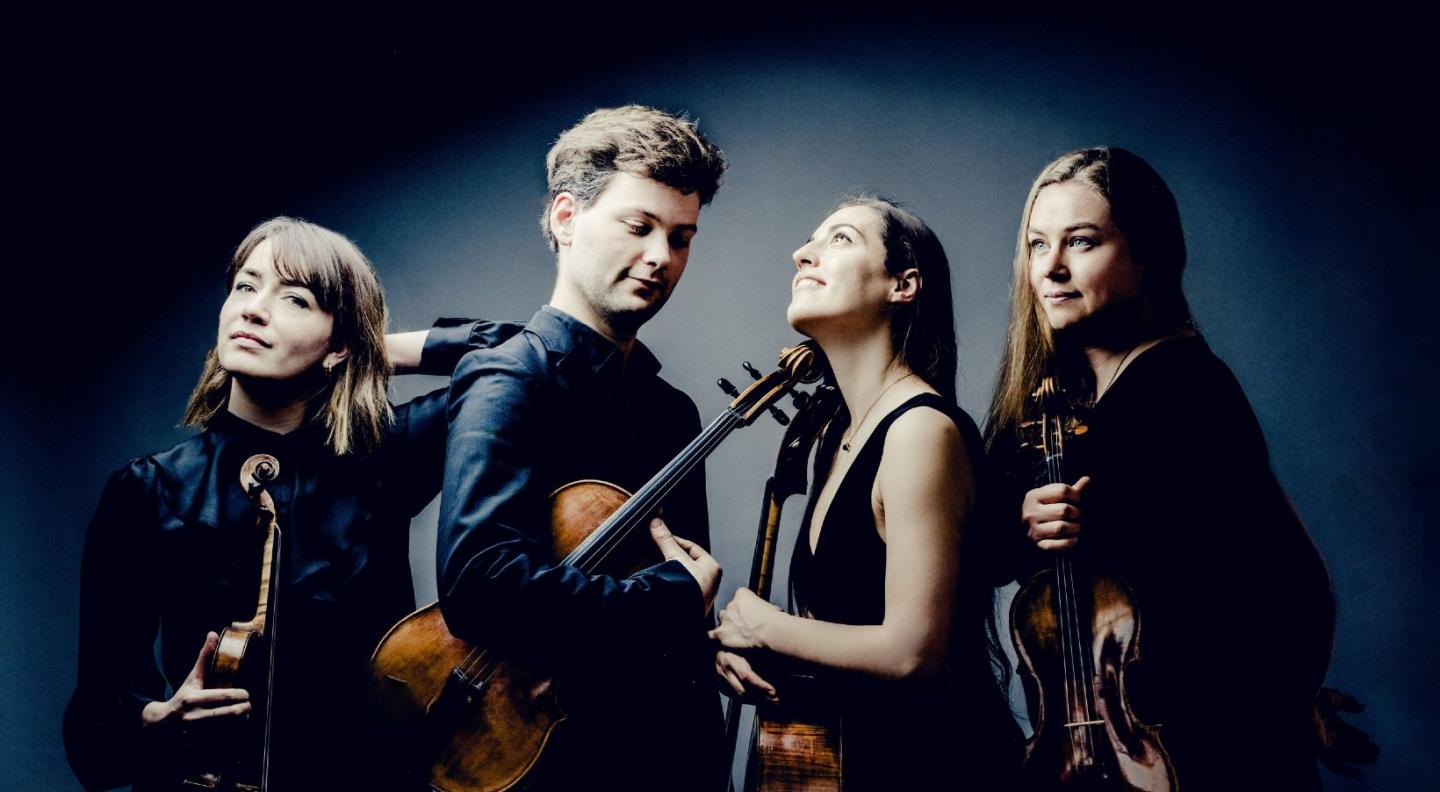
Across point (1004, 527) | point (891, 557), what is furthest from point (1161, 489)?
point (891, 557)

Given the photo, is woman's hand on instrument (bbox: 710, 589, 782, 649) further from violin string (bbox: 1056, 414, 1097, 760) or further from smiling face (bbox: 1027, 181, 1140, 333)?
smiling face (bbox: 1027, 181, 1140, 333)

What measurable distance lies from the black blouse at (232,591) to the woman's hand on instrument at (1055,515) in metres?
1.30

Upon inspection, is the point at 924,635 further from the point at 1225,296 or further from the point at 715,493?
the point at 1225,296

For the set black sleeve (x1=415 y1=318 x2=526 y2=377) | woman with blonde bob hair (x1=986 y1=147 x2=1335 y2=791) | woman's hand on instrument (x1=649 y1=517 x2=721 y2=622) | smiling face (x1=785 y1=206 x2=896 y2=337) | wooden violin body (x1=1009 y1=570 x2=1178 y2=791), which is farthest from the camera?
black sleeve (x1=415 y1=318 x2=526 y2=377)

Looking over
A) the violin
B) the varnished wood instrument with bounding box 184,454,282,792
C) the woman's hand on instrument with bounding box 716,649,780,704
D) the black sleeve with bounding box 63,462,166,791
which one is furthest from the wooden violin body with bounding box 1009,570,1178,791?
the black sleeve with bounding box 63,462,166,791

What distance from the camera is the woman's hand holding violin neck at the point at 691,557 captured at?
2.25m

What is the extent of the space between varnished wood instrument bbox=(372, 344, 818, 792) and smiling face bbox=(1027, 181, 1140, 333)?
76 centimetres

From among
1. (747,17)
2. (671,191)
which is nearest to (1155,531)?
(671,191)

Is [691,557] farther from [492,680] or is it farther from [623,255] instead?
[623,255]

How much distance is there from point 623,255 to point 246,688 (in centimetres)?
112

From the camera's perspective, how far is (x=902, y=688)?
6.86ft

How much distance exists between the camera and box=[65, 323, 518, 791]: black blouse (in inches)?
90.7

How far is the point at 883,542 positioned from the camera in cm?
218

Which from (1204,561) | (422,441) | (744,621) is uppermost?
(422,441)
